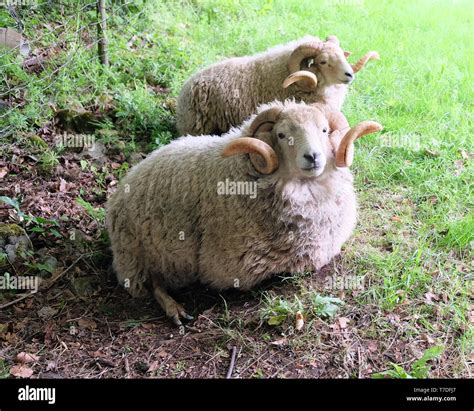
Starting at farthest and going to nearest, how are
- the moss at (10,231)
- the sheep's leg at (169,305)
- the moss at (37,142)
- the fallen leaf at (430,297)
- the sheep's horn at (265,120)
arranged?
the moss at (37,142) → the moss at (10,231) → the sheep's leg at (169,305) → the sheep's horn at (265,120) → the fallen leaf at (430,297)

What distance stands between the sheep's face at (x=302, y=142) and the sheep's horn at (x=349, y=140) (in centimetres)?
10

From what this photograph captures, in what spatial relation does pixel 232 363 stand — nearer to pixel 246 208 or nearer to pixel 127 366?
pixel 127 366

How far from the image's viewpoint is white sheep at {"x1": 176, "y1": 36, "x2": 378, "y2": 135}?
5516 mm

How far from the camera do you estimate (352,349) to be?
11.3 feet

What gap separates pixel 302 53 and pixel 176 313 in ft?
10.1

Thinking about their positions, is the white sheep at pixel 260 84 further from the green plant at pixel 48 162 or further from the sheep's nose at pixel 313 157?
the sheep's nose at pixel 313 157

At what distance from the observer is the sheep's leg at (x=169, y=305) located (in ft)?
13.3

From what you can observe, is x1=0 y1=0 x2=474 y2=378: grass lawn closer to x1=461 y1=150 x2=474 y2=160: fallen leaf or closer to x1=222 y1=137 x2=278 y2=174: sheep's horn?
x1=461 y1=150 x2=474 y2=160: fallen leaf

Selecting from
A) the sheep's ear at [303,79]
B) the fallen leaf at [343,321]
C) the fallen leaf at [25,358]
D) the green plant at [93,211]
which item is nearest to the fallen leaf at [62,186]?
the green plant at [93,211]

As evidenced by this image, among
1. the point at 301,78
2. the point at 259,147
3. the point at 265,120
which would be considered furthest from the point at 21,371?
the point at 301,78

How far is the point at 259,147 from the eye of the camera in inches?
149
